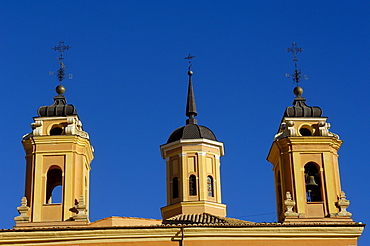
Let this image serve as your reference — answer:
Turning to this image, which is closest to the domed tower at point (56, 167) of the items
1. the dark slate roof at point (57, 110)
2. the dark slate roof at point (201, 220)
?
the dark slate roof at point (57, 110)

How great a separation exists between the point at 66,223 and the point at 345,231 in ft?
35.2

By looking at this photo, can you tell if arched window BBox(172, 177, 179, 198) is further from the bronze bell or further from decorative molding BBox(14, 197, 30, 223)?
decorative molding BBox(14, 197, 30, 223)

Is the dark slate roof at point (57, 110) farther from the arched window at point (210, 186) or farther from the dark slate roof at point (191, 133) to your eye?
the arched window at point (210, 186)

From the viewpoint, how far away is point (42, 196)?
3322cm

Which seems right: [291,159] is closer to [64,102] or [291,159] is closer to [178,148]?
[178,148]

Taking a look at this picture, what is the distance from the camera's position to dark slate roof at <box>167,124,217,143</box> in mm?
37875

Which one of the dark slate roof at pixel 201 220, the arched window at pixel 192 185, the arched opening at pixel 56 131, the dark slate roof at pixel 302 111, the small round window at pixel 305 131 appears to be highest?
the dark slate roof at pixel 302 111

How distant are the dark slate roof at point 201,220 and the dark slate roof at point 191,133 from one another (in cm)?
392

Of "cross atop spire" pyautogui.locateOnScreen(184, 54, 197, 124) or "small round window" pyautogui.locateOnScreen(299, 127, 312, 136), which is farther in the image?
"cross atop spire" pyautogui.locateOnScreen(184, 54, 197, 124)

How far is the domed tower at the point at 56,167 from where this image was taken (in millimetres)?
32688

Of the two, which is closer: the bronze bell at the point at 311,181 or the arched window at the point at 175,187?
the bronze bell at the point at 311,181

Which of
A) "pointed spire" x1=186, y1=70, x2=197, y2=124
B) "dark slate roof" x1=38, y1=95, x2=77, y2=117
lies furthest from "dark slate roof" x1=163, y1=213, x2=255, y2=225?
"dark slate roof" x1=38, y1=95, x2=77, y2=117

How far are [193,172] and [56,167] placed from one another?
6.50 m

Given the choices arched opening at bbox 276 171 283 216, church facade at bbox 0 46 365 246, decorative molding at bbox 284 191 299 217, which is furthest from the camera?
arched opening at bbox 276 171 283 216
